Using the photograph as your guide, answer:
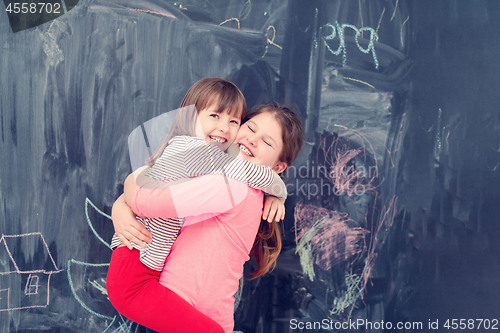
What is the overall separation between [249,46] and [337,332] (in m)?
1.39

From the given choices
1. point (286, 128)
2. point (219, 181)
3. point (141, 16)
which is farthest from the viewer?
point (141, 16)

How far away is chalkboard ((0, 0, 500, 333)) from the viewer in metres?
1.74

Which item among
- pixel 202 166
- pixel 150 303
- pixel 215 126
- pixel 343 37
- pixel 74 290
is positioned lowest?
pixel 74 290

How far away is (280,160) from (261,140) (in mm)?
133

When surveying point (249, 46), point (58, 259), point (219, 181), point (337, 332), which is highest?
point (249, 46)

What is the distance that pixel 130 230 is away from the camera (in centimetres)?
127

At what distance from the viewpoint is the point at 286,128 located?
4.73ft

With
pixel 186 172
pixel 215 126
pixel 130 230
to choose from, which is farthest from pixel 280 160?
pixel 130 230

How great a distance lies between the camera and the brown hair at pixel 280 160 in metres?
1.45

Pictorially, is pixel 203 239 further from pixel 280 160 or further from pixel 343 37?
pixel 343 37

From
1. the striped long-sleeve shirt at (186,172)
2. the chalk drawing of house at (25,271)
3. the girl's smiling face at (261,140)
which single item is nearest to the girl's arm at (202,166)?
the striped long-sleeve shirt at (186,172)

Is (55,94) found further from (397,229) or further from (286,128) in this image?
(397,229)

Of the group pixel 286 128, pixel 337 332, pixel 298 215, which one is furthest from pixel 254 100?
pixel 337 332

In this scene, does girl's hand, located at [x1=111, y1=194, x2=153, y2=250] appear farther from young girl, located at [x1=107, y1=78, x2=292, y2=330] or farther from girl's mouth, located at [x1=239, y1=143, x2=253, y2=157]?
girl's mouth, located at [x1=239, y1=143, x2=253, y2=157]
